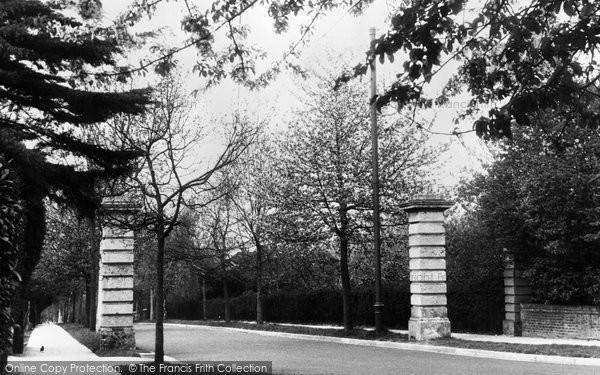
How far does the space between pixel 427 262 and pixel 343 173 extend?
182 inches

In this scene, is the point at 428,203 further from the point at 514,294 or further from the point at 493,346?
the point at 493,346

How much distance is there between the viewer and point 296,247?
25469mm

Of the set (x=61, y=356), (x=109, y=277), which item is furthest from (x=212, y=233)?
(x=61, y=356)

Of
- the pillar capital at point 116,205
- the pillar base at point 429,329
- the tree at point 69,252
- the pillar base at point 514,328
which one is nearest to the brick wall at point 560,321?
the pillar base at point 514,328

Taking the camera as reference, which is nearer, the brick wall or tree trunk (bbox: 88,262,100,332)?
the brick wall

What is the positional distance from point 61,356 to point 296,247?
11099 millimetres

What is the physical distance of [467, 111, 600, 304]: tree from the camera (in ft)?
64.3

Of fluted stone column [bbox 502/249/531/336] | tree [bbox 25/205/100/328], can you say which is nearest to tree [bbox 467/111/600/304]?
fluted stone column [bbox 502/249/531/336]

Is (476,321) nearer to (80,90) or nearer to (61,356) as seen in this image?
(61,356)

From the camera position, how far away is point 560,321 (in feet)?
66.9

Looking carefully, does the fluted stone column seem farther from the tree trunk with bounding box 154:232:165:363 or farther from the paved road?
the tree trunk with bounding box 154:232:165:363

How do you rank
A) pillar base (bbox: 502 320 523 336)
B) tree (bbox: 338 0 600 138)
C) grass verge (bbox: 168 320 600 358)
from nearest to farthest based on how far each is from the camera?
tree (bbox: 338 0 600 138) < grass verge (bbox: 168 320 600 358) < pillar base (bbox: 502 320 523 336)

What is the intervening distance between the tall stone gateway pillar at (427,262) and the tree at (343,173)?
2768 millimetres

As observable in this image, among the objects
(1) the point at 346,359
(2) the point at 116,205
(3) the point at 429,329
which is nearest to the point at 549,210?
(3) the point at 429,329
